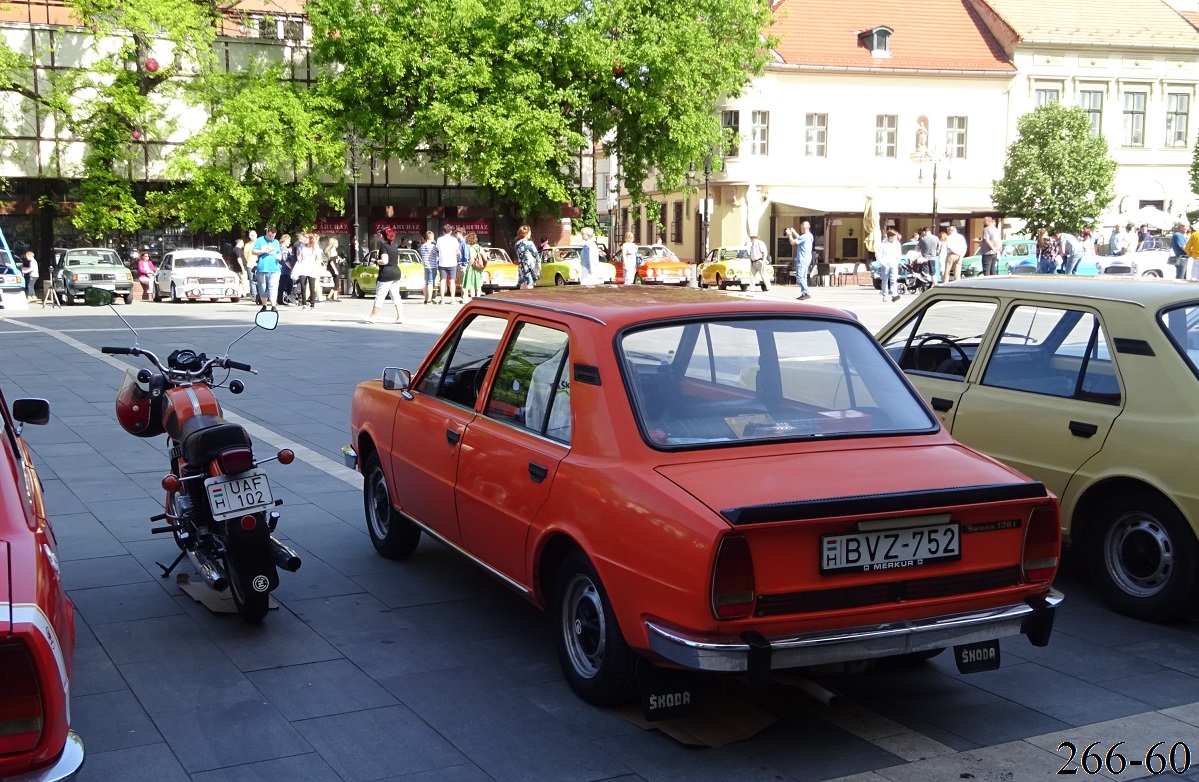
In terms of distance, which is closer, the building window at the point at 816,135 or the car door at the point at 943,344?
the car door at the point at 943,344

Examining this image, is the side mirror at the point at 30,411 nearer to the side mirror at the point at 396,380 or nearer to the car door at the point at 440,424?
the car door at the point at 440,424

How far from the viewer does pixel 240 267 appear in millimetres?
41031

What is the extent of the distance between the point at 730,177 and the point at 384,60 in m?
18.9

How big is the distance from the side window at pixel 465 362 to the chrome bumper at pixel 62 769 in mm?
2747

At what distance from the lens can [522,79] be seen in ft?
122

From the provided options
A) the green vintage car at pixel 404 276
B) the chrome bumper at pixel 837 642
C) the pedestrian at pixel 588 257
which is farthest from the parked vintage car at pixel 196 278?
the chrome bumper at pixel 837 642

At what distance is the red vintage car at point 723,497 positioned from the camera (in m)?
3.98

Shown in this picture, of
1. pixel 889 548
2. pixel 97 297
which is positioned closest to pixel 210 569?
pixel 97 297

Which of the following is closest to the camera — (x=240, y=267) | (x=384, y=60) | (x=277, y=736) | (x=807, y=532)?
(x=807, y=532)

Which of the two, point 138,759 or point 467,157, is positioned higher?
point 467,157

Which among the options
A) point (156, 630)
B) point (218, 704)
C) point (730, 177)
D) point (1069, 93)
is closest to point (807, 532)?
point (218, 704)

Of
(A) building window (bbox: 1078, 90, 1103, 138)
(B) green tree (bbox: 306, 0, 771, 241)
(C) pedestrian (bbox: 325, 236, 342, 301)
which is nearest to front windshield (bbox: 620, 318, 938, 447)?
(B) green tree (bbox: 306, 0, 771, 241)

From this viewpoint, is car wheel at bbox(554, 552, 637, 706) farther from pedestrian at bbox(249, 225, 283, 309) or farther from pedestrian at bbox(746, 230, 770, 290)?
pedestrian at bbox(746, 230, 770, 290)

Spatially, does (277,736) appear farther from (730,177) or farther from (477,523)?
(730,177)
